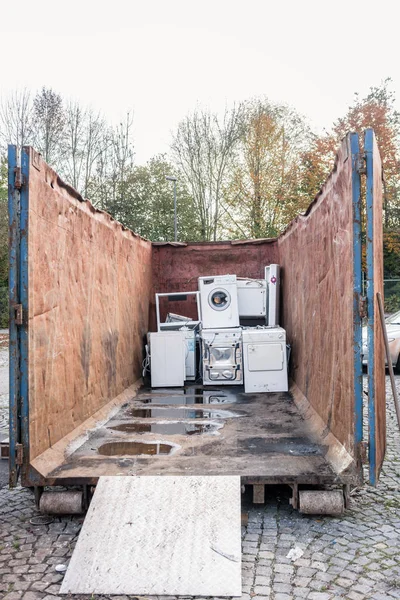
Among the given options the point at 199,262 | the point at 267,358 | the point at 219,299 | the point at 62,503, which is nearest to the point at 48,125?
the point at 199,262

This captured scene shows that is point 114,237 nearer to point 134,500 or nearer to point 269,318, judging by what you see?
point 269,318

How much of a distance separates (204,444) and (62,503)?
4.29 feet

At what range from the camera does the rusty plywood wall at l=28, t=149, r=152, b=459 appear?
381 cm

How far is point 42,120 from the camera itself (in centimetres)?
2778

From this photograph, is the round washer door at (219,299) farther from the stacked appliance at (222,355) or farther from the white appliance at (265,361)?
the white appliance at (265,361)

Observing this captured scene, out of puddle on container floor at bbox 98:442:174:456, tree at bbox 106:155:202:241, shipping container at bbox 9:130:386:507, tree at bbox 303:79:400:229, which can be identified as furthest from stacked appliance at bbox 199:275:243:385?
tree at bbox 106:155:202:241

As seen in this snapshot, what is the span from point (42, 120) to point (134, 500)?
2730 centimetres

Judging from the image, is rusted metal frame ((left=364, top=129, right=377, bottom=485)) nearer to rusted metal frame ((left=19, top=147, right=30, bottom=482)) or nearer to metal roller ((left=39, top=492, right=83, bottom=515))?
metal roller ((left=39, top=492, right=83, bottom=515))

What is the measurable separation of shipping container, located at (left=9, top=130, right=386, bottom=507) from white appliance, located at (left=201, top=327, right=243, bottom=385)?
619 millimetres

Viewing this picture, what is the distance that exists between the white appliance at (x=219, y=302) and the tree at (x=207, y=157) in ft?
56.6

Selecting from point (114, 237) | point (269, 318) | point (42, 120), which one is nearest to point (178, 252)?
point (269, 318)

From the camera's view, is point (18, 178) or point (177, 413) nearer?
point (18, 178)

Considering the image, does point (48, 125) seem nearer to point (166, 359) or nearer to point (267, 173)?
point (267, 173)

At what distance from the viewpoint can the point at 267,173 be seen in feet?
79.5
